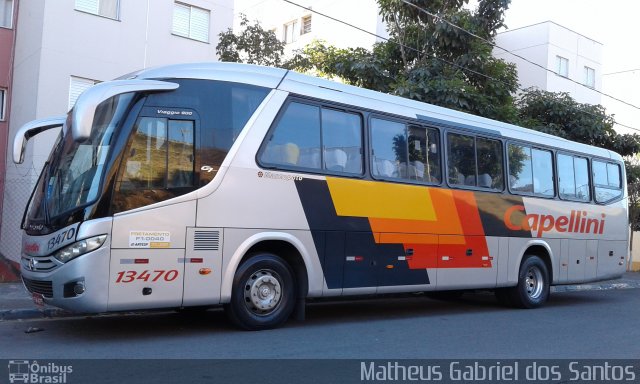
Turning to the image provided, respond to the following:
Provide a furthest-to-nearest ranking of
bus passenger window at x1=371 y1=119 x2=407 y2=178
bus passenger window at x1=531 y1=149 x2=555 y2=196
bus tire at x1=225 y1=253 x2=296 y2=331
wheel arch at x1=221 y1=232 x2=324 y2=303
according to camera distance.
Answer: bus passenger window at x1=531 y1=149 x2=555 y2=196 → bus passenger window at x1=371 y1=119 x2=407 y2=178 → wheel arch at x1=221 y1=232 x2=324 y2=303 → bus tire at x1=225 y1=253 x2=296 y2=331

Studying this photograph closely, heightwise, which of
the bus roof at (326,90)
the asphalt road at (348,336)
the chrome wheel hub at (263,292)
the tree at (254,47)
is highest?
the tree at (254,47)

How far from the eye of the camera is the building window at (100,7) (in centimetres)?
1571

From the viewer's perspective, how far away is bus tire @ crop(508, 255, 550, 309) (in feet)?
39.4

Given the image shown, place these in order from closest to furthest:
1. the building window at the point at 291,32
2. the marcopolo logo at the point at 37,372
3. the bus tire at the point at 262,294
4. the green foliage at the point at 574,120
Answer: the marcopolo logo at the point at 37,372
the bus tire at the point at 262,294
the green foliage at the point at 574,120
the building window at the point at 291,32

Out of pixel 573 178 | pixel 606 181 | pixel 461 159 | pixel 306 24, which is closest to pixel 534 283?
pixel 573 178

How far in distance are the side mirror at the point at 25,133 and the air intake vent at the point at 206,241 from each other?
257 cm

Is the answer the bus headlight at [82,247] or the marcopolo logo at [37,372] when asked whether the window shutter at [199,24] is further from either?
the marcopolo logo at [37,372]

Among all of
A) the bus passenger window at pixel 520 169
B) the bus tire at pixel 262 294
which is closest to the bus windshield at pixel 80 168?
the bus tire at pixel 262 294

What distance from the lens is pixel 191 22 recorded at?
17.8 metres

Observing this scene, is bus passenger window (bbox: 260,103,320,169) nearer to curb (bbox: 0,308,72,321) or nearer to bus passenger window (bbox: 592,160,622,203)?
curb (bbox: 0,308,72,321)

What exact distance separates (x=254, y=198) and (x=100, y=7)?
10513 millimetres

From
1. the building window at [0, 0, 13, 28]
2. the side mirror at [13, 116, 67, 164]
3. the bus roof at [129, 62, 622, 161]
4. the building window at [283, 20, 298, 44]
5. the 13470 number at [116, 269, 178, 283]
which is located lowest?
the 13470 number at [116, 269, 178, 283]

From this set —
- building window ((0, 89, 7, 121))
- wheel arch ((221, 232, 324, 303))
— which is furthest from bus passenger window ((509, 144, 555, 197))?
building window ((0, 89, 7, 121))

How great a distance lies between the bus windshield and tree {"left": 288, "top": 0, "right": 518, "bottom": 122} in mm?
8901
